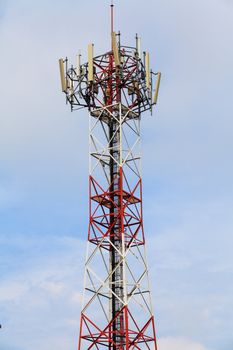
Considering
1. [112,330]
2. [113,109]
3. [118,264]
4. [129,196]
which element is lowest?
[112,330]

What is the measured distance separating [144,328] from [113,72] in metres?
29.8

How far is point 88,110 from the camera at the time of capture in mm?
110812

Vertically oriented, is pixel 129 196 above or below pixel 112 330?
above

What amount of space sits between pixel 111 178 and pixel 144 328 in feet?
57.4

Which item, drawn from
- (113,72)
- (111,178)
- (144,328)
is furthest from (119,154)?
(144,328)

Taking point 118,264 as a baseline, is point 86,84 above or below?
above

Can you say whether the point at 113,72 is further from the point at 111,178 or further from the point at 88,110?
the point at 111,178

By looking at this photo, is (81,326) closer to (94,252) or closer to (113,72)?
(94,252)

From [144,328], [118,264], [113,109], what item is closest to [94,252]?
[118,264]

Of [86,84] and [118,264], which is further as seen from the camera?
[86,84]

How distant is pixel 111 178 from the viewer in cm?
10775

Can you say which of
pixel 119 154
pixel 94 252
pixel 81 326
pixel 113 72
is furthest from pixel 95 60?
pixel 81 326

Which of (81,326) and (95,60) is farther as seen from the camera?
(95,60)

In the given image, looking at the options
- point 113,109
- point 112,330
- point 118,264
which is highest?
point 113,109
